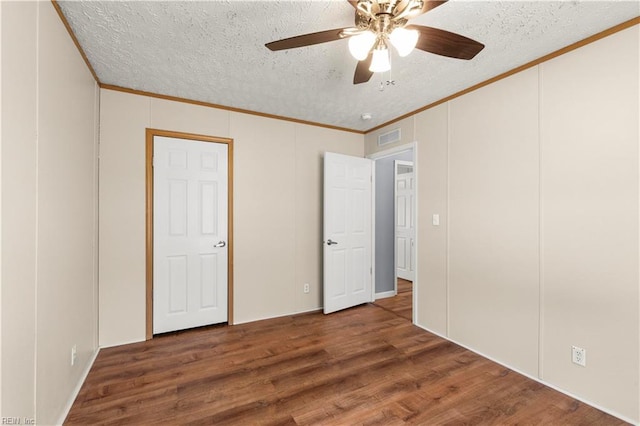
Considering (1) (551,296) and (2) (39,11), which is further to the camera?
(1) (551,296)

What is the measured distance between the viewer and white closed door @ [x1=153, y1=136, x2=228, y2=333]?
2.94 metres

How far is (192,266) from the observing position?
307cm

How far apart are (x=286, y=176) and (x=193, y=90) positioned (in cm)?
139

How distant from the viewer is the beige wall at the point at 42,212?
1.19m

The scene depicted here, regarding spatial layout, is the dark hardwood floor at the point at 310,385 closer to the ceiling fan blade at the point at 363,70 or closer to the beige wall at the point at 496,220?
the beige wall at the point at 496,220

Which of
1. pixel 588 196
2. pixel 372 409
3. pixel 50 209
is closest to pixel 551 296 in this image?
pixel 588 196

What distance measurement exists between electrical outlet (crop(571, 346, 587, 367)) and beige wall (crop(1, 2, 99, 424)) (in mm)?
3237

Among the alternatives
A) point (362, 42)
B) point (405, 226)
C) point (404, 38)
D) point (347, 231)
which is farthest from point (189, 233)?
point (405, 226)

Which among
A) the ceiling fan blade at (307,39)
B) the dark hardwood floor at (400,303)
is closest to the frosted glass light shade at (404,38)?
the ceiling fan blade at (307,39)

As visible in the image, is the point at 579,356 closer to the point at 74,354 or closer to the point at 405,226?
the point at 74,354

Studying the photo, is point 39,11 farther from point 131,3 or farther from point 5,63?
point 5,63

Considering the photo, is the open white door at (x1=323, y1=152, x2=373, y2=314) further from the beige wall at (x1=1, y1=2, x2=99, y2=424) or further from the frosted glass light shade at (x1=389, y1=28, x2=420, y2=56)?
the beige wall at (x1=1, y1=2, x2=99, y2=424)

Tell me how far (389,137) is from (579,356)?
282 centimetres

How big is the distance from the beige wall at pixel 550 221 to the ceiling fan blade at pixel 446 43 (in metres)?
1.04
